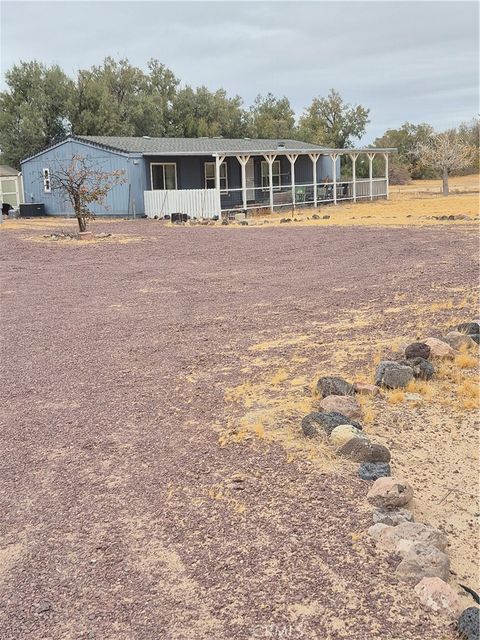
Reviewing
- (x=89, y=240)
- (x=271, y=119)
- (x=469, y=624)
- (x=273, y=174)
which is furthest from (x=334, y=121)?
(x=469, y=624)

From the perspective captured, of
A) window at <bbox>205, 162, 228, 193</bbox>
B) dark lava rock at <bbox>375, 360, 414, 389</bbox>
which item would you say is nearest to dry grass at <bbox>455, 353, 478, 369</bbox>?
dark lava rock at <bbox>375, 360, 414, 389</bbox>

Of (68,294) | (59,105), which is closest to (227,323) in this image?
(68,294)

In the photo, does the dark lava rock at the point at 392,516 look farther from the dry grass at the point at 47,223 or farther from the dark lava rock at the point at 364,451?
the dry grass at the point at 47,223

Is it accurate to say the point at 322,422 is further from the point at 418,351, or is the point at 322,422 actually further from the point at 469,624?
the point at 469,624

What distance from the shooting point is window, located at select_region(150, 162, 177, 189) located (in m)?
29.1

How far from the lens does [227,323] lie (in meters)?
8.09

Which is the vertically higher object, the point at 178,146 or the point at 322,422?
the point at 178,146

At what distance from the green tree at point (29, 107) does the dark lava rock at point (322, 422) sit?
40.1m

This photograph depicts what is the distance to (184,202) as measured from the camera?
26.5m

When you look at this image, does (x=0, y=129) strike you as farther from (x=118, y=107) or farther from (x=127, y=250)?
(x=127, y=250)

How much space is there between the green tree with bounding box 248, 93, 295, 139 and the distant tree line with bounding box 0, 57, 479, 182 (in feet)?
0.25

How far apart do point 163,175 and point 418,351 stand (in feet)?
81.1

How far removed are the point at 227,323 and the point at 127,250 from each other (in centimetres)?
908

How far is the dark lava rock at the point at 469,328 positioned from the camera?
6782 mm
